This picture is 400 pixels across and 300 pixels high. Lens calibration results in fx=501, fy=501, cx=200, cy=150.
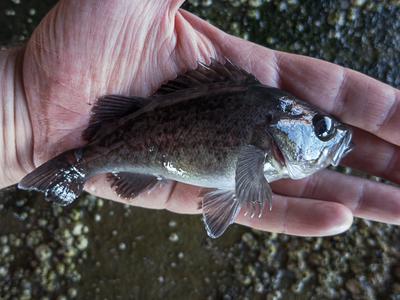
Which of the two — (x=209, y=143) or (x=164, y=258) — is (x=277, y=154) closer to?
(x=209, y=143)

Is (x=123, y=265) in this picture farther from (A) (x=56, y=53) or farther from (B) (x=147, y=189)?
(A) (x=56, y=53)

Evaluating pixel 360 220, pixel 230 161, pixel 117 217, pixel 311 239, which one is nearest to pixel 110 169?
pixel 230 161

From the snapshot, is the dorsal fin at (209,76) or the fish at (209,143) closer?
the fish at (209,143)

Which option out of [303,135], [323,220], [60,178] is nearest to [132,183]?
[60,178]

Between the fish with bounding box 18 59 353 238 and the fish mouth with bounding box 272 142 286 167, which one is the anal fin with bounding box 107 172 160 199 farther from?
the fish mouth with bounding box 272 142 286 167

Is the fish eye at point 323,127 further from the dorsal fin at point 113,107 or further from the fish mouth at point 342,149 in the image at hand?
the dorsal fin at point 113,107

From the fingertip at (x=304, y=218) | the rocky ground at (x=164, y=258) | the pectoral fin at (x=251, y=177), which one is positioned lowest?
the rocky ground at (x=164, y=258)

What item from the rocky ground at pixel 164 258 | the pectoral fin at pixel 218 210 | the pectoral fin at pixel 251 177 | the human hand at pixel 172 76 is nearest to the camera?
the pectoral fin at pixel 251 177

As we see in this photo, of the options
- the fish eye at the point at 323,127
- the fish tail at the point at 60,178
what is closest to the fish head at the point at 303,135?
the fish eye at the point at 323,127
